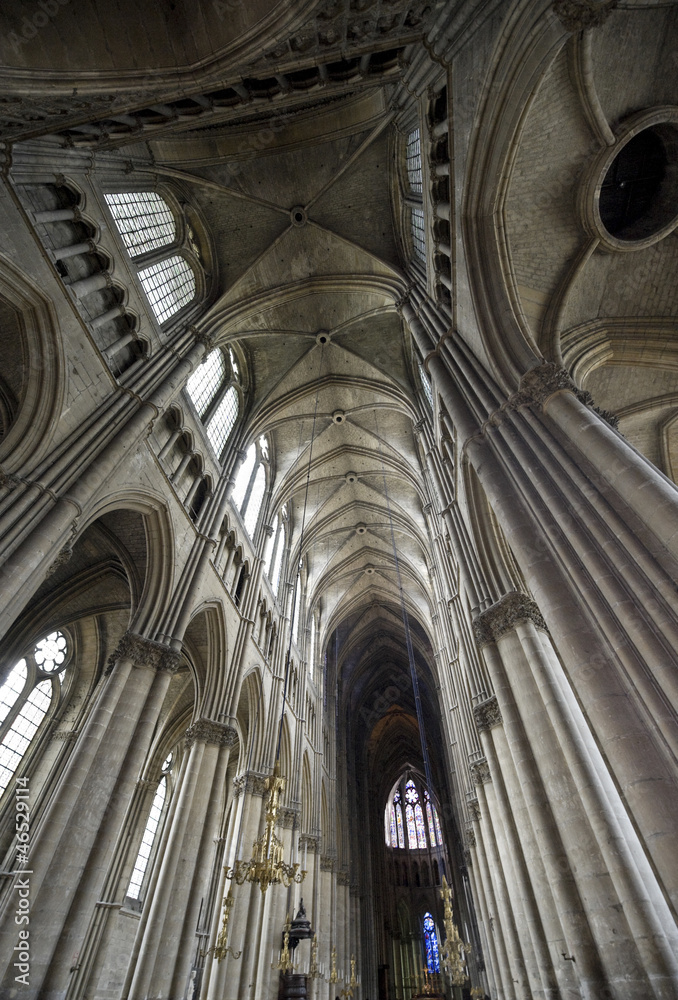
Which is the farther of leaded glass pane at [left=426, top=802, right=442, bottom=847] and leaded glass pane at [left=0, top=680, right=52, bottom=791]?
leaded glass pane at [left=426, top=802, right=442, bottom=847]

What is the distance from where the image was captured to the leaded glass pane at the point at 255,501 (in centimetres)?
1728

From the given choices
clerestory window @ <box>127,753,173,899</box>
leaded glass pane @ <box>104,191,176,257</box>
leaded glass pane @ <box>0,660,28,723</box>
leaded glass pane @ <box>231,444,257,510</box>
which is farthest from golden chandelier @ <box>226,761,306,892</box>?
leaded glass pane @ <box>104,191,176,257</box>

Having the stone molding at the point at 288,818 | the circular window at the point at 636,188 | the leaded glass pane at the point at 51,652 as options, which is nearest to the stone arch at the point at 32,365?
the leaded glass pane at the point at 51,652

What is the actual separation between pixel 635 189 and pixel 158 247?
10729mm

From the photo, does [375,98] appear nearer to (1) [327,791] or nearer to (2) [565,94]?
(2) [565,94]

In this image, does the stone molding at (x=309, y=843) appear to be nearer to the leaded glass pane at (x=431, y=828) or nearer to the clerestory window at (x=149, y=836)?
the clerestory window at (x=149, y=836)

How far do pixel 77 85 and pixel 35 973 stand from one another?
12245 mm

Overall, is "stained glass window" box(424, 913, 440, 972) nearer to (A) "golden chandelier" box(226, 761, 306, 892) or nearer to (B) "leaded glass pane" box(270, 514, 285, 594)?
(B) "leaded glass pane" box(270, 514, 285, 594)

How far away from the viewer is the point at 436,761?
3516 centimetres

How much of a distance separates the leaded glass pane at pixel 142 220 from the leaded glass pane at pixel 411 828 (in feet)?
135

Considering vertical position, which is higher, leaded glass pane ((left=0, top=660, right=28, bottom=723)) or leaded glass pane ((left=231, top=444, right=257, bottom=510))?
leaded glass pane ((left=231, top=444, right=257, bottom=510))

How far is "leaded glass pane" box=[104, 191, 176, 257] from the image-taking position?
453 inches

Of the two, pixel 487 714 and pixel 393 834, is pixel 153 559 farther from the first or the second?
pixel 393 834

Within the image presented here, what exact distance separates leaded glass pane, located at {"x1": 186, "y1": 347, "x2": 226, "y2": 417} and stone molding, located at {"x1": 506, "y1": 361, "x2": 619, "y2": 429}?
9.49 meters
